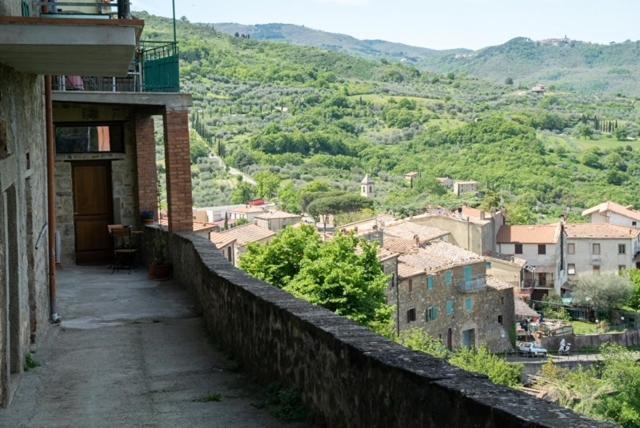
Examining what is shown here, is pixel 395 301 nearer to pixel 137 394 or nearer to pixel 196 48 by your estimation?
pixel 137 394

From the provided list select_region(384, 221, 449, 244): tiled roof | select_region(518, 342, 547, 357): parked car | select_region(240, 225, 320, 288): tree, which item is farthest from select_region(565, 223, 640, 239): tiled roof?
select_region(240, 225, 320, 288): tree

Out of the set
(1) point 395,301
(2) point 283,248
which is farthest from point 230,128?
(2) point 283,248

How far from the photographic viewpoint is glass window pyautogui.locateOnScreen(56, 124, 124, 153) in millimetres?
17828

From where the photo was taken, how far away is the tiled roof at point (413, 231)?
63525 millimetres

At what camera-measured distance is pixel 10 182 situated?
7.74 meters

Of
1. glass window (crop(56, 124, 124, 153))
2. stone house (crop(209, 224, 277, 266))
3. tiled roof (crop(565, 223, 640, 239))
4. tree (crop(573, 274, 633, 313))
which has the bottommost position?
tree (crop(573, 274, 633, 313))

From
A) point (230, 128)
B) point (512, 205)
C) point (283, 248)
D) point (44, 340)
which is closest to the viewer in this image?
point (44, 340)

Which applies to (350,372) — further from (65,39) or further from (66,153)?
(66,153)

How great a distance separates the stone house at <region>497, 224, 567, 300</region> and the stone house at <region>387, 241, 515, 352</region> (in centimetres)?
1964

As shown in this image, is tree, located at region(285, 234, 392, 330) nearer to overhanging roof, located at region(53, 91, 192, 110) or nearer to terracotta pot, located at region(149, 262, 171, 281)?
terracotta pot, located at region(149, 262, 171, 281)

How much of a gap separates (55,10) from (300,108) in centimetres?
13851

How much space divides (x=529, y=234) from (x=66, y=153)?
65.9 m

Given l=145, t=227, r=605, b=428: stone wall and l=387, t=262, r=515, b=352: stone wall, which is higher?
l=145, t=227, r=605, b=428: stone wall

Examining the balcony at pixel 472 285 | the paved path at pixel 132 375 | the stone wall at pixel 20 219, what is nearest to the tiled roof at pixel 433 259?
the balcony at pixel 472 285
